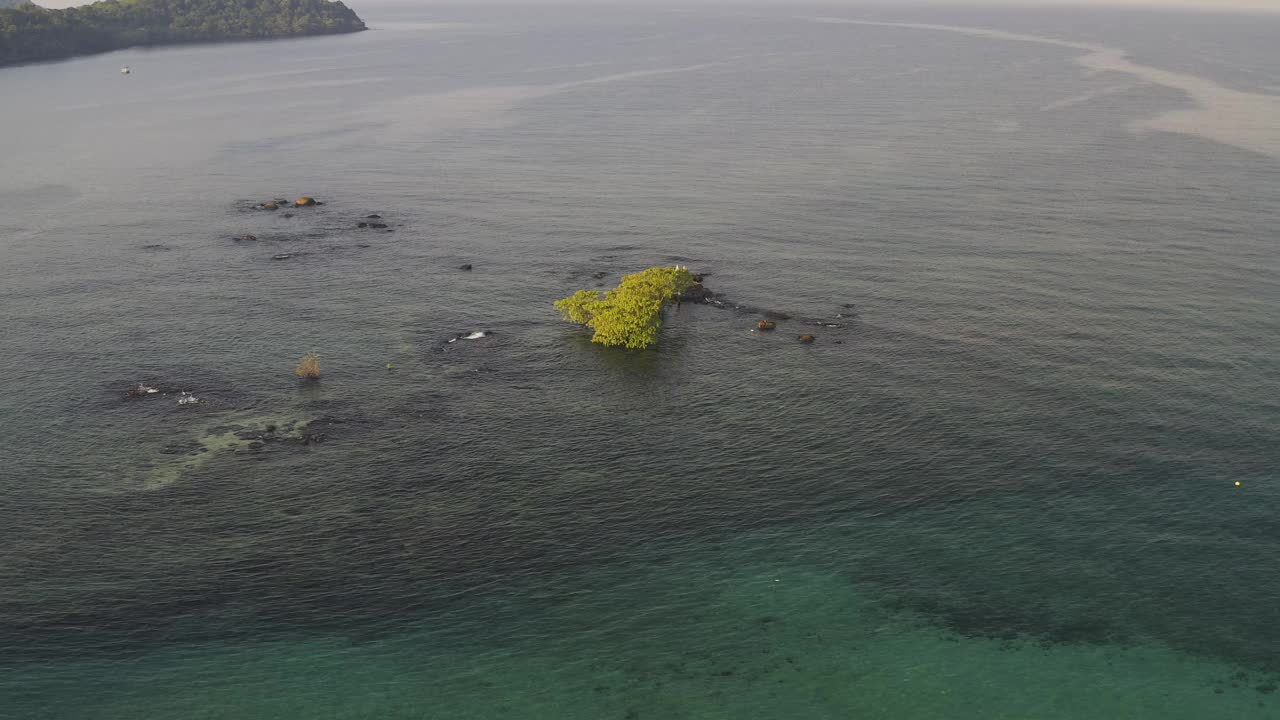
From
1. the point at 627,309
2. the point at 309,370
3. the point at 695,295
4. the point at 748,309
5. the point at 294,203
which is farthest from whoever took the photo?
the point at 294,203

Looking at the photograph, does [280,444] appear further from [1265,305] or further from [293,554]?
[1265,305]

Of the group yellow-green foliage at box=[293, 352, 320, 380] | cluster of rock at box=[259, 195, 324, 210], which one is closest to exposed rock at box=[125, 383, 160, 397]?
yellow-green foliage at box=[293, 352, 320, 380]

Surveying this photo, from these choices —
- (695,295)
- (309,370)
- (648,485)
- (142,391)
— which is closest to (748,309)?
(695,295)

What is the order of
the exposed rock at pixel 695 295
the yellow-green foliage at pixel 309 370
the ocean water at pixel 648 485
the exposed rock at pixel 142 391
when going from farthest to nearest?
the exposed rock at pixel 695 295 → the yellow-green foliage at pixel 309 370 → the exposed rock at pixel 142 391 → the ocean water at pixel 648 485

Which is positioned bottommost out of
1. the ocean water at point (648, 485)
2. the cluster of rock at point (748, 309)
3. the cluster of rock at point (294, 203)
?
the ocean water at point (648, 485)

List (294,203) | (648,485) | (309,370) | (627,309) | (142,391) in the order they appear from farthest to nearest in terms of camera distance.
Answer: (294,203) → (627,309) → (309,370) → (142,391) → (648,485)

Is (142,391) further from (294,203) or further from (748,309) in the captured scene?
(294,203)

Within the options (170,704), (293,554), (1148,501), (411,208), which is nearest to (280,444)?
(293,554)

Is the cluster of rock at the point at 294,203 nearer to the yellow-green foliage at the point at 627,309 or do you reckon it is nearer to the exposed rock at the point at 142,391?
the yellow-green foliage at the point at 627,309

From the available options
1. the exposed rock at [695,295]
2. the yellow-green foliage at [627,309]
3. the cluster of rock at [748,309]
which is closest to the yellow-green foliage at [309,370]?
the yellow-green foliage at [627,309]
